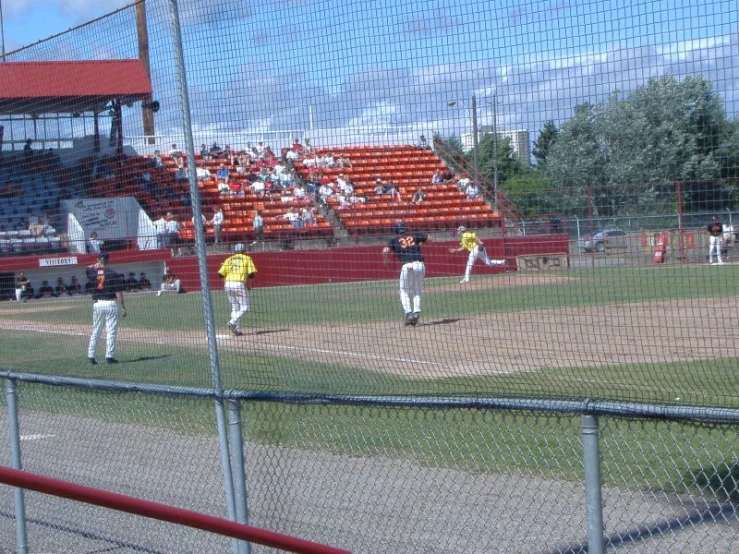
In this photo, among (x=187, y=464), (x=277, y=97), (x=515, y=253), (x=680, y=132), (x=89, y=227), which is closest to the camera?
(x=680, y=132)

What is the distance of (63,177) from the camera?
8.86 m

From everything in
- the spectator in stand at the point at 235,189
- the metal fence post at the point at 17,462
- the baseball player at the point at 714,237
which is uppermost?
the spectator in stand at the point at 235,189

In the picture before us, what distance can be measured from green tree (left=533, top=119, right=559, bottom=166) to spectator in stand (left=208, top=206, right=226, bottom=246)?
2.75 meters

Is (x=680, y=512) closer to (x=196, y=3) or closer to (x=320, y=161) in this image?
(x=320, y=161)

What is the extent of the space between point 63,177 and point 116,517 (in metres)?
3.51

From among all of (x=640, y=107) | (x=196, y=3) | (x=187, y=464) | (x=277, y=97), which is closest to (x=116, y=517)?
(x=187, y=464)

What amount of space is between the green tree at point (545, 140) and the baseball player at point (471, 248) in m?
0.95

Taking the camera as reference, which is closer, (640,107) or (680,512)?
(640,107)

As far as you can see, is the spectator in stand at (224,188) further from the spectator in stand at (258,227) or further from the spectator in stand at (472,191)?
the spectator in stand at (472,191)

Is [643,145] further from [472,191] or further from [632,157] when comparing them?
[472,191]

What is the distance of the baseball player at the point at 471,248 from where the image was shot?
6.41 meters

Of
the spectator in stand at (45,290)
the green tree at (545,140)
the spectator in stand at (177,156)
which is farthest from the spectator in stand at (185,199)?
the spectator in stand at (45,290)

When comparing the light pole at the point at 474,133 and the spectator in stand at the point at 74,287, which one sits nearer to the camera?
the light pole at the point at 474,133

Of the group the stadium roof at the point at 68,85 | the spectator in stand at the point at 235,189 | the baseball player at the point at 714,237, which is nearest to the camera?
the baseball player at the point at 714,237
